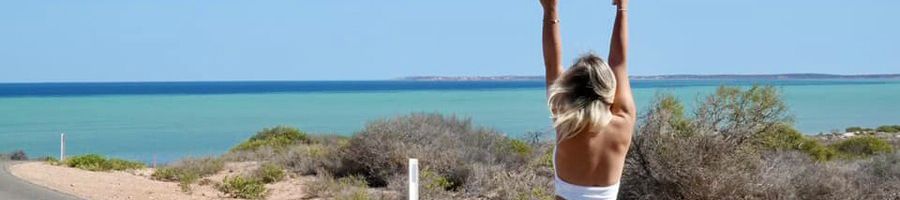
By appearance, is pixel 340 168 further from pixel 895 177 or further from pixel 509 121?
pixel 509 121

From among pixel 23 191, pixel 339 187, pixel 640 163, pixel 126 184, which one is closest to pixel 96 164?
pixel 126 184

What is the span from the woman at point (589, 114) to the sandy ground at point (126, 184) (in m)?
13.3

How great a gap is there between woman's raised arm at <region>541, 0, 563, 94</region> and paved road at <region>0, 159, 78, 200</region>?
42.8ft

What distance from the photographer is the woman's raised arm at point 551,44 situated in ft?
12.3

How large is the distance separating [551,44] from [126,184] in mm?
15716

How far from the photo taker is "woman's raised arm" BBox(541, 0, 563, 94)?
3.74 meters

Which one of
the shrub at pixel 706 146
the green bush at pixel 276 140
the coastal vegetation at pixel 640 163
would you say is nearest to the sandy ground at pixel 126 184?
the coastal vegetation at pixel 640 163

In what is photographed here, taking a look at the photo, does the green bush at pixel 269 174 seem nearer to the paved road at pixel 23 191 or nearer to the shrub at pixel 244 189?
the shrub at pixel 244 189

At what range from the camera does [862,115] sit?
67.4 metres

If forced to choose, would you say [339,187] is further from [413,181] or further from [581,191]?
[581,191]

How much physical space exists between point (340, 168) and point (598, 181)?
1587 centimetres

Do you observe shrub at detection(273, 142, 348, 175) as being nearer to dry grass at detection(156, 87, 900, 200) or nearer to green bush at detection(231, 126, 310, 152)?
dry grass at detection(156, 87, 900, 200)

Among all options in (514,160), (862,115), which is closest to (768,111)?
(514,160)

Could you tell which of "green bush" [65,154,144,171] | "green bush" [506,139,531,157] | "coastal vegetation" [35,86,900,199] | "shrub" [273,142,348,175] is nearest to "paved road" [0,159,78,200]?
"coastal vegetation" [35,86,900,199]
